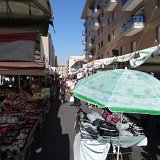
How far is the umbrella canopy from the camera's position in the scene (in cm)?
385

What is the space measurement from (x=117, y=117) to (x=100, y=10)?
37.2m

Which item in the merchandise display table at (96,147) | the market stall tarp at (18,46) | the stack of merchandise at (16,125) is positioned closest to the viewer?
the market stall tarp at (18,46)

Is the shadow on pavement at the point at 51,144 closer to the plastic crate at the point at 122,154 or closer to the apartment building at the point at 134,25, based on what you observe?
the plastic crate at the point at 122,154

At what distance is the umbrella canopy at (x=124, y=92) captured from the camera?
3846 mm

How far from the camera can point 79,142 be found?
18.0 ft

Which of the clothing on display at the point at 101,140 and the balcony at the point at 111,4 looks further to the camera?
the balcony at the point at 111,4

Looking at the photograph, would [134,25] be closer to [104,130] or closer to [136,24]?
[136,24]

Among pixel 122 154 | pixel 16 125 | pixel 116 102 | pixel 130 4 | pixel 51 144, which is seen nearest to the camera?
pixel 116 102

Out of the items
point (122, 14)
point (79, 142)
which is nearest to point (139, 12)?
→ point (122, 14)

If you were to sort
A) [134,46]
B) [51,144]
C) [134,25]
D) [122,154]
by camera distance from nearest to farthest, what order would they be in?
[122,154] < [51,144] < [134,25] < [134,46]

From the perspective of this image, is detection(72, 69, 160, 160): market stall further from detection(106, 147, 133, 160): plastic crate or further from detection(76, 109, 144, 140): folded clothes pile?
detection(106, 147, 133, 160): plastic crate

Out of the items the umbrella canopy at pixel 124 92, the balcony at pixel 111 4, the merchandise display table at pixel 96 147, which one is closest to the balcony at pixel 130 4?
the balcony at pixel 111 4

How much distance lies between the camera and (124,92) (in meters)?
4.17

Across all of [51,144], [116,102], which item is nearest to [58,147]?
[51,144]
